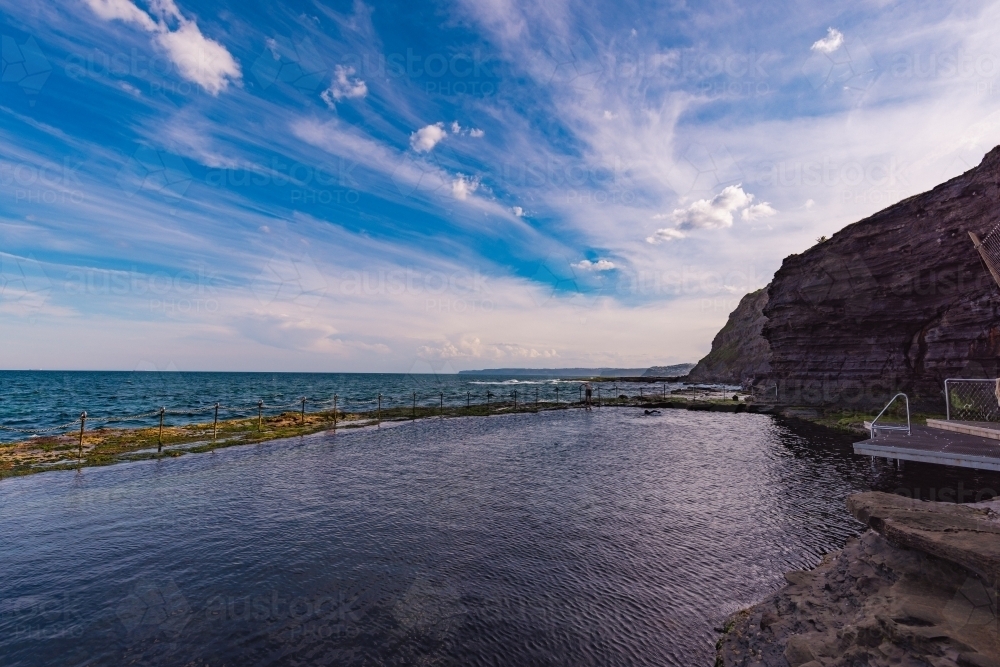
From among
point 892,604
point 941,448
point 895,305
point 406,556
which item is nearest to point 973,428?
point 941,448

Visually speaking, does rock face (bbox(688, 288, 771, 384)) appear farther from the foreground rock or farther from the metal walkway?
the foreground rock

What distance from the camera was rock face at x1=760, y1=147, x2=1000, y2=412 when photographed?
30.5 meters

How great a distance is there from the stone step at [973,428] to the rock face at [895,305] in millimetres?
15089

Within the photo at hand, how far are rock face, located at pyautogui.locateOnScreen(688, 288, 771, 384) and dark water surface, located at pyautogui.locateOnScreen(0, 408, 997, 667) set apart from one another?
298 ft

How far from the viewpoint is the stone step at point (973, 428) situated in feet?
52.6

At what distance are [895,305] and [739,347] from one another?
77.9 m

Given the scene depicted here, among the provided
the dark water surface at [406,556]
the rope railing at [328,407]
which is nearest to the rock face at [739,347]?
the rope railing at [328,407]

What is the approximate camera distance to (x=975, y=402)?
77.9ft

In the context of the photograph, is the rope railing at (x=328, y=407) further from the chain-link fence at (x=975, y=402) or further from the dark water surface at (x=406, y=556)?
the chain-link fence at (x=975, y=402)

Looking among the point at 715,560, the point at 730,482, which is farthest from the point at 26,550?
the point at 730,482

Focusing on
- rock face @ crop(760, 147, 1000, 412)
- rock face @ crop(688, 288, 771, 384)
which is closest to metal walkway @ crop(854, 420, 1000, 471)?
rock face @ crop(760, 147, 1000, 412)

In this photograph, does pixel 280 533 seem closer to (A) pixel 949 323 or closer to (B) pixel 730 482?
(B) pixel 730 482

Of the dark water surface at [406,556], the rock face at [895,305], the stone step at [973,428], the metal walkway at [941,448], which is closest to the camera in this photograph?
the dark water surface at [406,556]

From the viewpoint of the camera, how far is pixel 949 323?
3198cm
